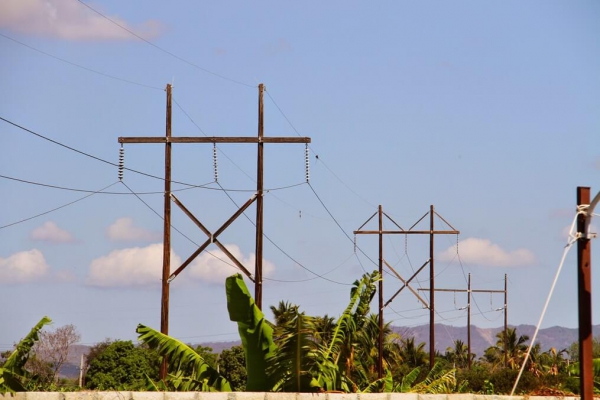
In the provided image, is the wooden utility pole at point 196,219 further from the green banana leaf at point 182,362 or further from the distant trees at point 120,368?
the green banana leaf at point 182,362

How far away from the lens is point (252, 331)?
20.0m

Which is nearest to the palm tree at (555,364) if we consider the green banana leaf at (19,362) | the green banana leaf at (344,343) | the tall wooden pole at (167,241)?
the green banana leaf at (344,343)

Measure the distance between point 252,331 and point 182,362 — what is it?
176cm

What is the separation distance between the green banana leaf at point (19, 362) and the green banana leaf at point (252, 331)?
3.65 m

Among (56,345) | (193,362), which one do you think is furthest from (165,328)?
(56,345)

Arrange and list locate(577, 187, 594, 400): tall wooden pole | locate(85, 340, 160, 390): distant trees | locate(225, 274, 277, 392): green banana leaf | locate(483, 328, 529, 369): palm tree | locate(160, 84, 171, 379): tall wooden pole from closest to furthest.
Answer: locate(577, 187, 594, 400): tall wooden pole, locate(225, 274, 277, 392): green banana leaf, locate(160, 84, 171, 379): tall wooden pole, locate(85, 340, 160, 390): distant trees, locate(483, 328, 529, 369): palm tree

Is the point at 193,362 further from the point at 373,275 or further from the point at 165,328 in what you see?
the point at 165,328

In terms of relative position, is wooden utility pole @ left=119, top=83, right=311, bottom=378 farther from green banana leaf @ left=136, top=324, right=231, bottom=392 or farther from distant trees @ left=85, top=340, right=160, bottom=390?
green banana leaf @ left=136, top=324, right=231, bottom=392

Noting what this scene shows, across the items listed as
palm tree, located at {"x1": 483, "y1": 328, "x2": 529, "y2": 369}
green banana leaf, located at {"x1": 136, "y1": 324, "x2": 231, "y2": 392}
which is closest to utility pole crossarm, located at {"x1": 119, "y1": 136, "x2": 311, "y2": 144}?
green banana leaf, located at {"x1": 136, "y1": 324, "x2": 231, "y2": 392}

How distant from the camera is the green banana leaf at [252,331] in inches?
774

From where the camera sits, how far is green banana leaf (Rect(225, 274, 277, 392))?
19672mm

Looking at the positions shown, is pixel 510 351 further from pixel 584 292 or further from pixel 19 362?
pixel 584 292

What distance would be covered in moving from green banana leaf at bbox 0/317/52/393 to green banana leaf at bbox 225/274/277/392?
3.65 metres

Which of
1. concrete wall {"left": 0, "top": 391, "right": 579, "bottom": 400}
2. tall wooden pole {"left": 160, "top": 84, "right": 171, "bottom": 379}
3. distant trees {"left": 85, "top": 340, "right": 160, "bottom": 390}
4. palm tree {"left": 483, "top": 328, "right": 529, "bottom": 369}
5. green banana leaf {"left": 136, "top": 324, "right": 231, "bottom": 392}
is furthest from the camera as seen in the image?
palm tree {"left": 483, "top": 328, "right": 529, "bottom": 369}
